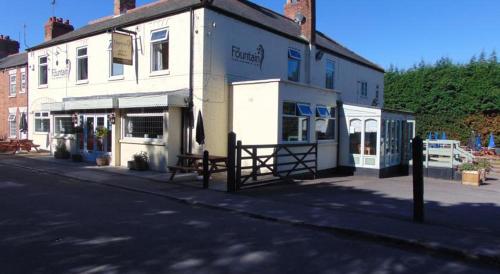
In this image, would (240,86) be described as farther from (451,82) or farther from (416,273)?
(451,82)

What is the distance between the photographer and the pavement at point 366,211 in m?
6.82

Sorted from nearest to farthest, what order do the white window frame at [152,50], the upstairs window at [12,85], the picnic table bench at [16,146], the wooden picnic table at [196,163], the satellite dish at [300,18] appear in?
the wooden picnic table at [196,163], the white window frame at [152,50], the satellite dish at [300,18], the picnic table bench at [16,146], the upstairs window at [12,85]

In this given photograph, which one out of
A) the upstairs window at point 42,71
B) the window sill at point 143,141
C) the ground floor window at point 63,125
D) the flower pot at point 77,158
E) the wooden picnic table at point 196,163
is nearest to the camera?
the wooden picnic table at point 196,163

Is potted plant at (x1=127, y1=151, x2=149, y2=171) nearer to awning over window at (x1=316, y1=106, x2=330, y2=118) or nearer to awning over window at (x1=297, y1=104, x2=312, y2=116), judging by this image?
awning over window at (x1=297, y1=104, x2=312, y2=116)

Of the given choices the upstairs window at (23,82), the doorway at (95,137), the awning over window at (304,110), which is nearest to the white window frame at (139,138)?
the doorway at (95,137)

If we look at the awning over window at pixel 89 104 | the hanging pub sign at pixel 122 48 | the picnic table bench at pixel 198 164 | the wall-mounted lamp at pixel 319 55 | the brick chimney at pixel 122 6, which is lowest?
the picnic table bench at pixel 198 164

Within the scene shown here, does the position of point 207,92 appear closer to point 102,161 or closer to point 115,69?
point 102,161

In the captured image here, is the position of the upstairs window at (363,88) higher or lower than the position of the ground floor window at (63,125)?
higher

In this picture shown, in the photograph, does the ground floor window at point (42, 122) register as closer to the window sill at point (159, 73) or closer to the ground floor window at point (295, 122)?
the window sill at point (159, 73)

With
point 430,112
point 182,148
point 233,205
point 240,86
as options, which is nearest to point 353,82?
point 430,112

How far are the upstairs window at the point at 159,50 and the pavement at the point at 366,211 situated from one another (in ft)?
14.9

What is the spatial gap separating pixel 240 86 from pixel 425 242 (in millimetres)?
10271

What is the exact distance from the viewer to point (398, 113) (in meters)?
19.1

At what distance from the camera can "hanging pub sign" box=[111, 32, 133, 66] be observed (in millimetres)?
16422
